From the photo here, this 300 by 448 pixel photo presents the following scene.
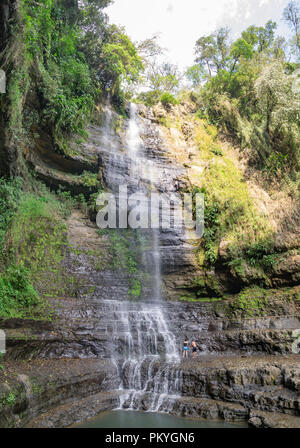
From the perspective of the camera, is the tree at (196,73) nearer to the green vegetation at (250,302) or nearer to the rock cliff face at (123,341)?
the rock cliff face at (123,341)

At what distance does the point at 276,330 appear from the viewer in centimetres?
1017

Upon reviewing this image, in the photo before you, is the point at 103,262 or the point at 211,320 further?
the point at 103,262

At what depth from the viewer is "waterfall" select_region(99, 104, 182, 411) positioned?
8.72 meters

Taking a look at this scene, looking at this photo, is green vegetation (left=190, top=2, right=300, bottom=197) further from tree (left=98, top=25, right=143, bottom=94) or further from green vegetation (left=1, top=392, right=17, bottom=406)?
green vegetation (left=1, top=392, right=17, bottom=406)

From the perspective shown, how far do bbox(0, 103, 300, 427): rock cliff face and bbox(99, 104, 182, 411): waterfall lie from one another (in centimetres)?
6

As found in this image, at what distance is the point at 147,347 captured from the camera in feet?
35.1

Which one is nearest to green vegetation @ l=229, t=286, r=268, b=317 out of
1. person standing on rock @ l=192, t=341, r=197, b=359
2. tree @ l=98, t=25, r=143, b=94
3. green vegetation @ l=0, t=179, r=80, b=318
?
person standing on rock @ l=192, t=341, r=197, b=359

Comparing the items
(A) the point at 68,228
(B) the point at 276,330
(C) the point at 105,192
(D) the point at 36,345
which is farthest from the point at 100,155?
(B) the point at 276,330

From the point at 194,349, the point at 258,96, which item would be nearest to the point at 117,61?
the point at 258,96

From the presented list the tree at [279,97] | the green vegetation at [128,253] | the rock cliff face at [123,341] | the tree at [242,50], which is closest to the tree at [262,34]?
the tree at [242,50]

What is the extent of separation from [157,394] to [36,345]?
12.5ft

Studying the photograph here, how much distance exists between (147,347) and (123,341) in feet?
3.10
